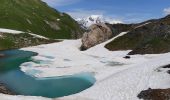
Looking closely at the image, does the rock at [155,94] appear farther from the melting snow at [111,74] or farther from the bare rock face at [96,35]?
the bare rock face at [96,35]

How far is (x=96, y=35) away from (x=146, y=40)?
72.5ft

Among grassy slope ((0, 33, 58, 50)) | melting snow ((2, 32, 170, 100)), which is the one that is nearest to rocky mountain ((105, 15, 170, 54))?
melting snow ((2, 32, 170, 100))

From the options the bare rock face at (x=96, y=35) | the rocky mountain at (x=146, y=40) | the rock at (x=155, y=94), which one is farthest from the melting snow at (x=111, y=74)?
the bare rock face at (x=96, y=35)

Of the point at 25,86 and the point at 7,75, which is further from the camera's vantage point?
the point at 7,75

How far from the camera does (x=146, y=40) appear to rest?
98.4 metres

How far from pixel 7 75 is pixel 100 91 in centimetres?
2312

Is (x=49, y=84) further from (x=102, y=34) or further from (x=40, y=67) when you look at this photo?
(x=102, y=34)

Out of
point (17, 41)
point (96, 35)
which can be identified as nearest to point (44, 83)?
point (96, 35)

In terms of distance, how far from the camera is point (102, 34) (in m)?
117

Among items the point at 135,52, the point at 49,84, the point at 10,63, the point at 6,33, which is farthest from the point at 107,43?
the point at 49,84

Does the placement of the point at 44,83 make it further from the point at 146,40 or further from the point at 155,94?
the point at 146,40

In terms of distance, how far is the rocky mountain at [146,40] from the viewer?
86.6 m

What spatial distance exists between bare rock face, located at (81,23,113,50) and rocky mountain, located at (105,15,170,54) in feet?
30.8

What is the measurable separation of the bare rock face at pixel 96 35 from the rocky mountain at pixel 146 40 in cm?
940
